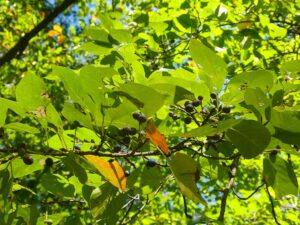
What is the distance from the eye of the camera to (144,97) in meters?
1.07

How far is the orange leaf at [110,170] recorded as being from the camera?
1135 millimetres

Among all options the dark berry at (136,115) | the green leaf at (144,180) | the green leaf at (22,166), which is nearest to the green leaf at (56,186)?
the green leaf at (22,166)

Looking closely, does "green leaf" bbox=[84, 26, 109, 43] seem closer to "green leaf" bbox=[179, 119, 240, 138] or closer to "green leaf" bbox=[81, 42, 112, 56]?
"green leaf" bbox=[81, 42, 112, 56]

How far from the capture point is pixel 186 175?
3.59 feet

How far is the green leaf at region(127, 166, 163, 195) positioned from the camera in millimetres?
1378

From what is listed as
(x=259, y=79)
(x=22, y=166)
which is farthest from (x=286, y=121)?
(x=22, y=166)

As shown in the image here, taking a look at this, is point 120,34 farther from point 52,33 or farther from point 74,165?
point 52,33

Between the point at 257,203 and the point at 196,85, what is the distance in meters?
3.53

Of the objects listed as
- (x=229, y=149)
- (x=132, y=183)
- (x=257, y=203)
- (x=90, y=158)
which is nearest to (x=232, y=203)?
(x=257, y=203)

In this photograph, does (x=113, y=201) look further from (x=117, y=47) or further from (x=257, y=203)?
(x=257, y=203)

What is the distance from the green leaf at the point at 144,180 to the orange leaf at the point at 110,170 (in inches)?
6.7

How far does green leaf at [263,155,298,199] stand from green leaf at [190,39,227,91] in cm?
29

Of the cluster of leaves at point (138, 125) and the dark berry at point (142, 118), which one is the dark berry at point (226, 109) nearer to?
the cluster of leaves at point (138, 125)

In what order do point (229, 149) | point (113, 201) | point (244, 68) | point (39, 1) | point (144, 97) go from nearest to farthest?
1. point (144, 97)
2. point (113, 201)
3. point (229, 149)
4. point (244, 68)
5. point (39, 1)
